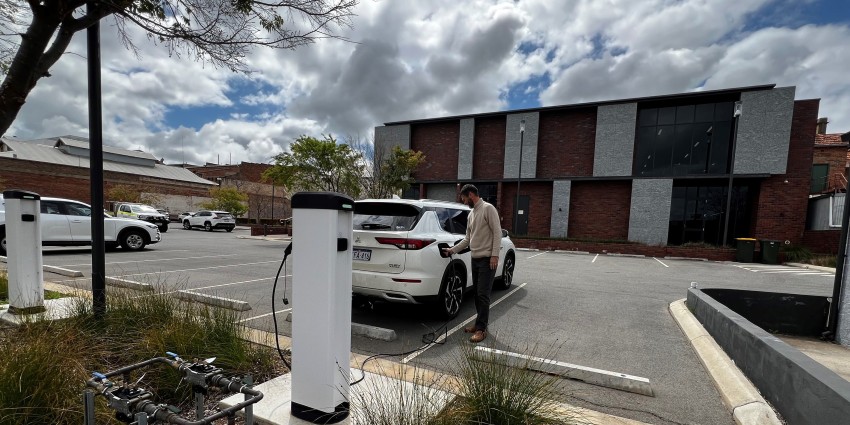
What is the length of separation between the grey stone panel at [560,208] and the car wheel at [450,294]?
1926 centimetres

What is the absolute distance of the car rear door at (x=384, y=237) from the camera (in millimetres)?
4703

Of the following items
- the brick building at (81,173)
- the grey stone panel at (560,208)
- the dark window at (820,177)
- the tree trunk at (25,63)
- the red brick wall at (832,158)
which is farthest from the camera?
the brick building at (81,173)

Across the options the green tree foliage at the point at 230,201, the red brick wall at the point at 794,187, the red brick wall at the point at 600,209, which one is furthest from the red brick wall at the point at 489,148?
the green tree foliage at the point at 230,201

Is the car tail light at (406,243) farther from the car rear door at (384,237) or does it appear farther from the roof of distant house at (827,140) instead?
the roof of distant house at (827,140)

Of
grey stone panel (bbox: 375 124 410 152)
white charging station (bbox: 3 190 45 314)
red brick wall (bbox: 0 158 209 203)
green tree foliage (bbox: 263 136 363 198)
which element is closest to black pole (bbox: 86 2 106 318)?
white charging station (bbox: 3 190 45 314)

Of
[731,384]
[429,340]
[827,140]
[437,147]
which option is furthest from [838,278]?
[827,140]

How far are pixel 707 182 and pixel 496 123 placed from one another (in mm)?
12959

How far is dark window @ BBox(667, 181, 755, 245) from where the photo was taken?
2083cm

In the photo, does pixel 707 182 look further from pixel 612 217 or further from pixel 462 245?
pixel 462 245

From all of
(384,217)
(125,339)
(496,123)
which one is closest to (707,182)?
(496,123)

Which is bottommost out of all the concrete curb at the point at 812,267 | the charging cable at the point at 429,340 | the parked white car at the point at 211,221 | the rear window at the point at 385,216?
the parked white car at the point at 211,221

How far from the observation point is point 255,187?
→ 181ft

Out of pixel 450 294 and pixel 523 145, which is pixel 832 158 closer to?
pixel 523 145

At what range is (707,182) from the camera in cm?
2100
